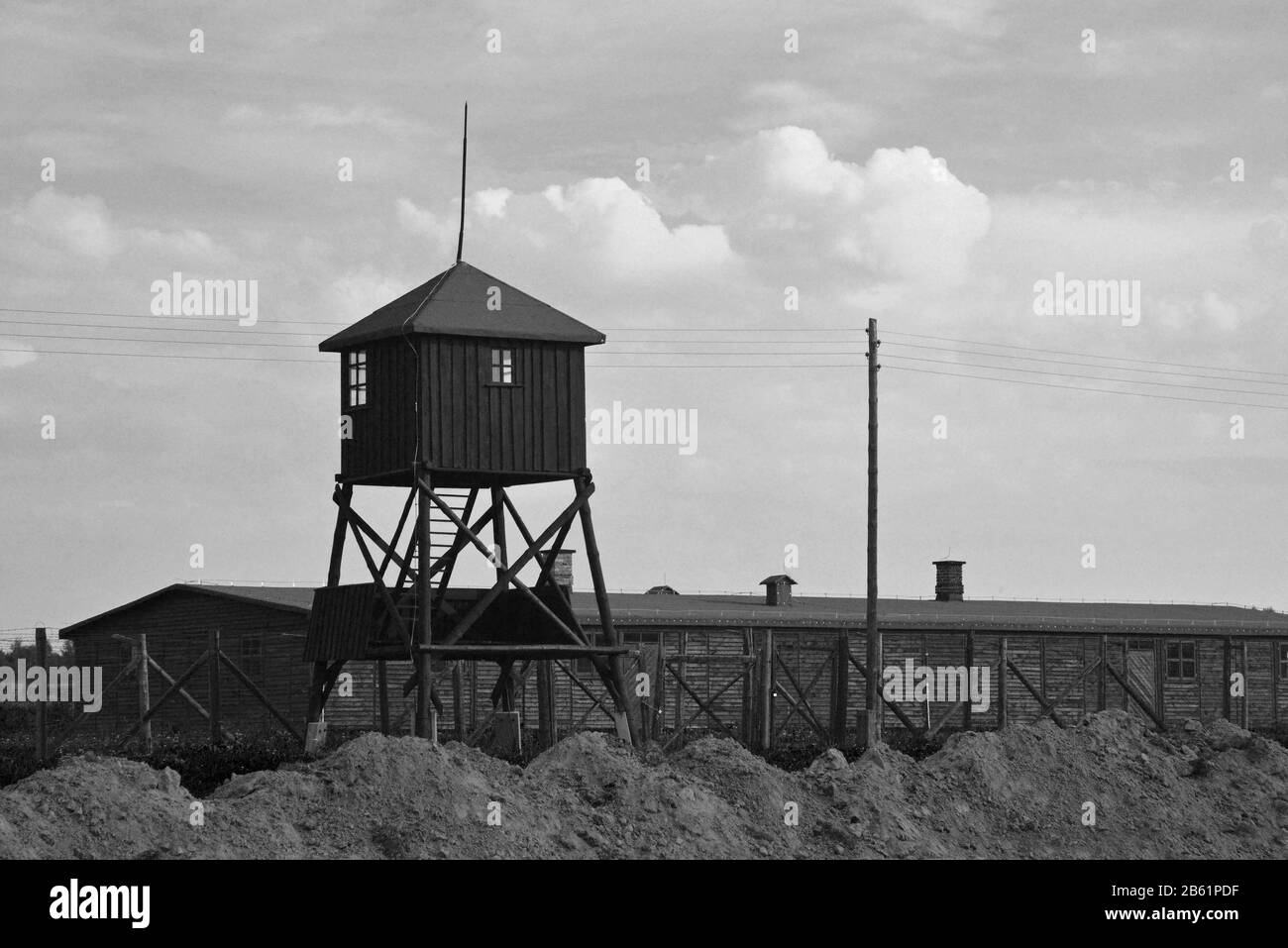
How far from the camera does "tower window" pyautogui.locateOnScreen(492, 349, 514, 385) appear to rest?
105 ft

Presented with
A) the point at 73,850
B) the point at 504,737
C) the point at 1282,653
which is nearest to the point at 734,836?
the point at 73,850

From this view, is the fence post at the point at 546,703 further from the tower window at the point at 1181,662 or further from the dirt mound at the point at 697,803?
the tower window at the point at 1181,662

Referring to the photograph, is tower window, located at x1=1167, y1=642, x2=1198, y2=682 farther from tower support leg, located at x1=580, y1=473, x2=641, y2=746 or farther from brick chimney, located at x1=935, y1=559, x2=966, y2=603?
tower support leg, located at x1=580, y1=473, x2=641, y2=746

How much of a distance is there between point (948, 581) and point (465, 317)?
30.4 meters

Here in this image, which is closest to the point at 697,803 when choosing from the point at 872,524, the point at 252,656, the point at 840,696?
the point at 840,696

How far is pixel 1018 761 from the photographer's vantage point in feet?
86.1

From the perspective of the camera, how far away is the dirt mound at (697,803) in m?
20.0

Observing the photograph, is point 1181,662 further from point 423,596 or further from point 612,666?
point 423,596

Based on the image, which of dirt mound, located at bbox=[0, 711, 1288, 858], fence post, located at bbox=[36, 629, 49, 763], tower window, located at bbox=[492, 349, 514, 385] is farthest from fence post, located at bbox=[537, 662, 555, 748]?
fence post, located at bbox=[36, 629, 49, 763]

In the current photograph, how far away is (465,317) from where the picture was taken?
1251 inches

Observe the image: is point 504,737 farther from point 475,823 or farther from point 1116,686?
point 1116,686

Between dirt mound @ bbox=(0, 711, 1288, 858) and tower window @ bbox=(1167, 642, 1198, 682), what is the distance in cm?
2250

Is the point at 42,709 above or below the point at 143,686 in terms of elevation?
below

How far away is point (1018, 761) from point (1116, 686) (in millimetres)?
23450
